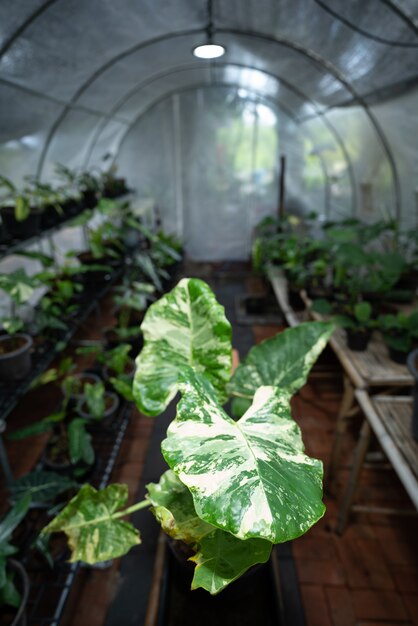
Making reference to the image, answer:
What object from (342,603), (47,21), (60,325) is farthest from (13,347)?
(342,603)

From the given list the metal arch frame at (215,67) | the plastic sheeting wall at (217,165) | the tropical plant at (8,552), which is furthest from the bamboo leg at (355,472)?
the plastic sheeting wall at (217,165)

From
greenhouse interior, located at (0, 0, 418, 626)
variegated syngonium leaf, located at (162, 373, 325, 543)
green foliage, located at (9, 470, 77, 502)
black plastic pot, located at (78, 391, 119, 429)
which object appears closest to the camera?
variegated syngonium leaf, located at (162, 373, 325, 543)

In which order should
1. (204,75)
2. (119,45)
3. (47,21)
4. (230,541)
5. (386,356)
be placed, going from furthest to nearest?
1. (204,75)
2. (119,45)
3. (386,356)
4. (47,21)
5. (230,541)

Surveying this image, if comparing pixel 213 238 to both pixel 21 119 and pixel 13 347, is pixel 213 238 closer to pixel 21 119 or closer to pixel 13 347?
pixel 21 119

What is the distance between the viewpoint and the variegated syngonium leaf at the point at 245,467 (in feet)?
1.47

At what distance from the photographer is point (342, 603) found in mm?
1447

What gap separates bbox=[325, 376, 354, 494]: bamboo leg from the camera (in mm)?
1685

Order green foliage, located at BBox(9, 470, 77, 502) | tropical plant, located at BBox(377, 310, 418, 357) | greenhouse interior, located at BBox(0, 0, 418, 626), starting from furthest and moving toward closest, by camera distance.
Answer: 1. tropical plant, located at BBox(377, 310, 418, 357)
2. green foliage, located at BBox(9, 470, 77, 502)
3. greenhouse interior, located at BBox(0, 0, 418, 626)

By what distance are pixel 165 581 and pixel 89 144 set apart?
3.90 m

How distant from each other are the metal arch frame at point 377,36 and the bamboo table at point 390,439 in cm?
164

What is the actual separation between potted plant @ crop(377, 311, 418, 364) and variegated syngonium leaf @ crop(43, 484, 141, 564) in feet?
4.45

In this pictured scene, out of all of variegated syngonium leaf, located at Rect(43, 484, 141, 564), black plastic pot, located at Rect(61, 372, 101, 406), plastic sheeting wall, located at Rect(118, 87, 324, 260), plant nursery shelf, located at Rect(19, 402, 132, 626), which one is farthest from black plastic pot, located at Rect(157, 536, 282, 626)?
plastic sheeting wall, located at Rect(118, 87, 324, 260)

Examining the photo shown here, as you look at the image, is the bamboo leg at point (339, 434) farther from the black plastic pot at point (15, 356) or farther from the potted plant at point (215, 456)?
the black plastic pot at point (15, 356)

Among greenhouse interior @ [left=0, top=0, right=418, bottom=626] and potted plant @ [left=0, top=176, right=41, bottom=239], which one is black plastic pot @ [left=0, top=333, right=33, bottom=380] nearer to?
greenhouse interior @ [left=0, top=0, right=418, bottom=626]
